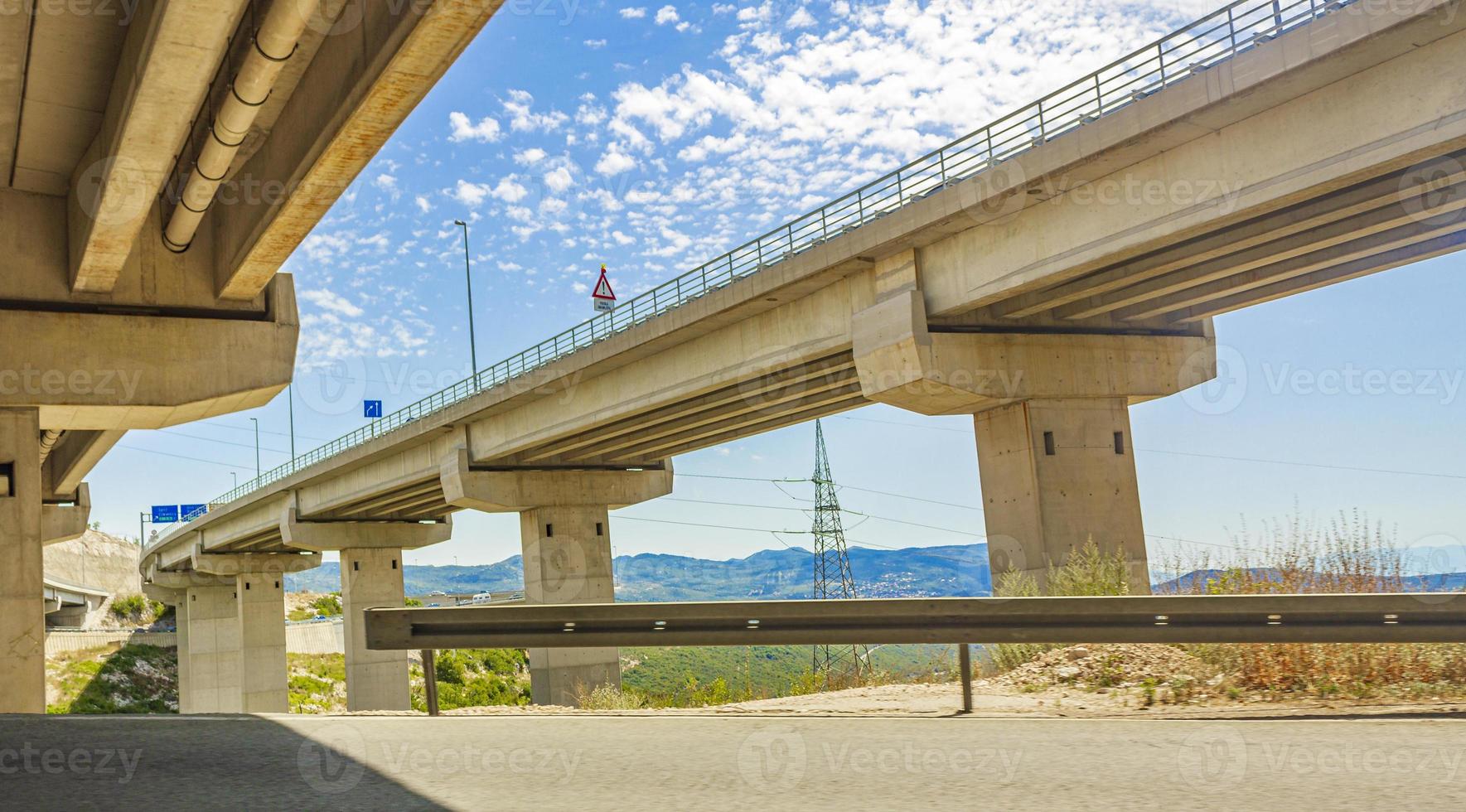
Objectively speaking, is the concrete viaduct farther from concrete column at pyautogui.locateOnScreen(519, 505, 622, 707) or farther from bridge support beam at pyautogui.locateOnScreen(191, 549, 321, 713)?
bridge support beam at pyautogui.locateOnScreen(191, 549, 321, 713)

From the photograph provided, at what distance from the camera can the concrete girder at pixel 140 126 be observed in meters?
8.08

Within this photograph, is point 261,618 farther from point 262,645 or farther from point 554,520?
point 554,520

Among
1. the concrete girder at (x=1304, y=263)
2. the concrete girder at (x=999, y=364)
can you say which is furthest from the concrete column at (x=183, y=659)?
the concrete girder at (x=1304, y=263)

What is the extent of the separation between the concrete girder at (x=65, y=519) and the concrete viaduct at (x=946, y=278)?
240cm

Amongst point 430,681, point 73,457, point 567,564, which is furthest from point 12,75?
point 567,564

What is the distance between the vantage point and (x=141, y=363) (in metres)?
14.6

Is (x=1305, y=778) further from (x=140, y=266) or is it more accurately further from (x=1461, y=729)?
(x=140, y=266)

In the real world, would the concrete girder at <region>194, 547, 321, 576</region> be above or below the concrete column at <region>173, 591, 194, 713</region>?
above

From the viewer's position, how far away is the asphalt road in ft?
17.3

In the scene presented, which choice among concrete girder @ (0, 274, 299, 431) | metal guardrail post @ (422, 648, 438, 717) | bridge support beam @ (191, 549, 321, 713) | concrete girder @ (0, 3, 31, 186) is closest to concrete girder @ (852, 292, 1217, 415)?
concrete girder @ (0, 274, 299, 431)

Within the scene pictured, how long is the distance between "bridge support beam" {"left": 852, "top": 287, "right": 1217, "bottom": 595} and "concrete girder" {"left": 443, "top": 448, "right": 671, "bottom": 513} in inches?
695

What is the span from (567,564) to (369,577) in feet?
59.9

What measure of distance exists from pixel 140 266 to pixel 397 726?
29.2ft

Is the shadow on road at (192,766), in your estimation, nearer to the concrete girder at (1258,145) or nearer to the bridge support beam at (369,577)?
the concrete girder at (1258,145)
